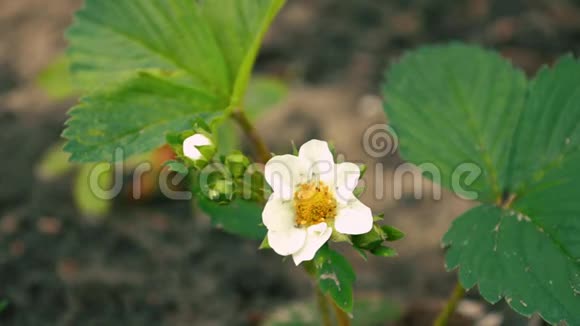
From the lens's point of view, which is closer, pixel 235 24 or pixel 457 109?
pixel 235 24

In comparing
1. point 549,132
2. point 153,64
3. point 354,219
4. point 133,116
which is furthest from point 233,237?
point 354,219

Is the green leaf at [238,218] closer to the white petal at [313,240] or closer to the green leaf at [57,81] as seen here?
the white petal at [313,240]

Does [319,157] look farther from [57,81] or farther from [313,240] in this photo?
[57,81]

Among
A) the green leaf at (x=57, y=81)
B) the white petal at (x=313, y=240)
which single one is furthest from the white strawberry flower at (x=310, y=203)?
the green leaf at (x=57, y=81)

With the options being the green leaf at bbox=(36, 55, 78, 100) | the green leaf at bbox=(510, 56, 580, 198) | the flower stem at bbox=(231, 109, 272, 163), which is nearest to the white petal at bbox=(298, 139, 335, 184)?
the flower stem at bbox=(231, 109, 272, 163)

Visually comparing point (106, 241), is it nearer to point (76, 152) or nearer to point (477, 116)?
point (76, 152)

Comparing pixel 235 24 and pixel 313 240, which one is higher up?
pixel 235 24

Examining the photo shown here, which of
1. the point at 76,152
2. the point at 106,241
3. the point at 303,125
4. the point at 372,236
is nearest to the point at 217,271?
the point at 106,241
